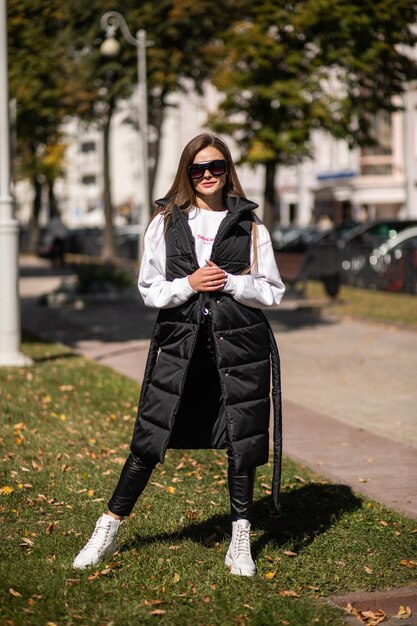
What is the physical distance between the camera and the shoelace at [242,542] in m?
5.22

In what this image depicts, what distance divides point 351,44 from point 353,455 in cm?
1879

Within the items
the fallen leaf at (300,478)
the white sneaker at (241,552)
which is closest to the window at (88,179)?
the fallen leaf at (300,478)

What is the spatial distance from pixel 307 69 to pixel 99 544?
848 inches

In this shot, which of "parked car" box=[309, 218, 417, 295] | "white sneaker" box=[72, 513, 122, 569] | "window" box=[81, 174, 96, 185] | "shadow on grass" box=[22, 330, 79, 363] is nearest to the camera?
"white sneaker" box=[72, 513, 122, 569]

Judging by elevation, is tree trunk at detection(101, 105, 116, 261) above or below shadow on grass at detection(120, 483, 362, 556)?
above

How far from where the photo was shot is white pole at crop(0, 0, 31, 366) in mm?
12406

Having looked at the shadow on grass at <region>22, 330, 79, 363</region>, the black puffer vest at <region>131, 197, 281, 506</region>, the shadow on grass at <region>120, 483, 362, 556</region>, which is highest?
the black puffer vest at <region>131, 197, 281, 506</region>

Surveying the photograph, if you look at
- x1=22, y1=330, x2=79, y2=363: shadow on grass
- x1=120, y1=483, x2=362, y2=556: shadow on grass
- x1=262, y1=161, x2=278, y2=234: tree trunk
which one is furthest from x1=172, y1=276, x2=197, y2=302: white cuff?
x1=262, y1=161, x2=278, y2=234: tree trunk

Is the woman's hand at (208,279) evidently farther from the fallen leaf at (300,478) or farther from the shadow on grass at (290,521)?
the fallen leaf at (300,478)

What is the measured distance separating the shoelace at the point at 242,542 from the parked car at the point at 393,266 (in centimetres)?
1882

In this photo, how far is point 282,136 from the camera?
86.1 ft

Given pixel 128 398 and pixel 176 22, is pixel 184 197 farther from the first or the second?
pixel 176 22

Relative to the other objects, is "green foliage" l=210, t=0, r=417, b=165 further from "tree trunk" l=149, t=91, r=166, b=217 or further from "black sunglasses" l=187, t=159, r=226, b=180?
"black sunglasses" l=187, t=159, r=226, b=180

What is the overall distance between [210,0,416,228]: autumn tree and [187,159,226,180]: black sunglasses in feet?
66.6
